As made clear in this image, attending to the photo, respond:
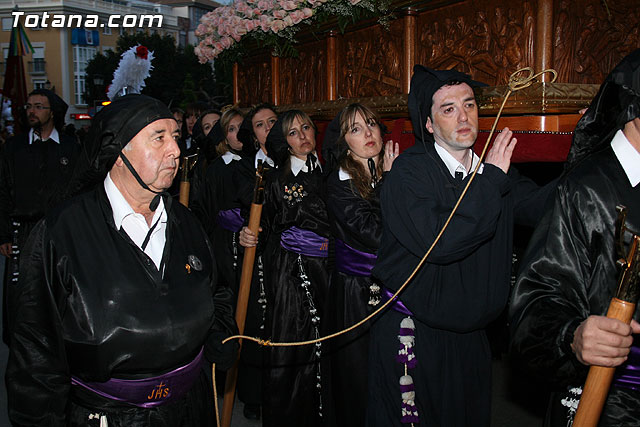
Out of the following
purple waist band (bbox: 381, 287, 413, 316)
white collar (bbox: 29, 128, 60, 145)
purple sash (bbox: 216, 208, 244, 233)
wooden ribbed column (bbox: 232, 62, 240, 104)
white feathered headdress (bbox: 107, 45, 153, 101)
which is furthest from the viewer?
white feathered headdress (bbox: 107, 45, 153, 101)

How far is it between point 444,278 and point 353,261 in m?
1.18

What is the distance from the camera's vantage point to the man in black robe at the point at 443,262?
293cm

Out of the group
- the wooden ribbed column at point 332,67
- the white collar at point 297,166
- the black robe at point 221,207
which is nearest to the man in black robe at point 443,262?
the wooden ribbed column at point 332,67

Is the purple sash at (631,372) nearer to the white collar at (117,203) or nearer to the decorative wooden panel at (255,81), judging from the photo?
the white collar at (117,203)

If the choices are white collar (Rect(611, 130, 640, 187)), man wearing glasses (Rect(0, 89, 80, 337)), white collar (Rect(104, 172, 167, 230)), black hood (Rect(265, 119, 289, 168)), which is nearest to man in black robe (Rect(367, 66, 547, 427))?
white collar (Rect(611, 130, 640, 187))

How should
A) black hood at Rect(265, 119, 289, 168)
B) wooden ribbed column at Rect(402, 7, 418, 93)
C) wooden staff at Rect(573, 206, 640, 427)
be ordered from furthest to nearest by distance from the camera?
1. black hood at Rect(265, 119, 289, 168)
2. wooden ribbed column at Rect(402, 7, 418, 93)
3. wooden staff at Rect(573, 206, 640, 427)

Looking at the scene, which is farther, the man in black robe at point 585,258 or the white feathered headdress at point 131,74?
the white feathered headdress at point 131,74

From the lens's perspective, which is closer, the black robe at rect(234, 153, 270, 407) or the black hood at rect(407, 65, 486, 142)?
the black hood at rect(407, 65, 486, 142)

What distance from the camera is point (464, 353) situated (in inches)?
121

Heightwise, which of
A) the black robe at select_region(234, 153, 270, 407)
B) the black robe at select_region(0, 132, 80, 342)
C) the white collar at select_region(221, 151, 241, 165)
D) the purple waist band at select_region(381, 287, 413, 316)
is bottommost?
the black robe at select_region(234, 153, 270, 407)

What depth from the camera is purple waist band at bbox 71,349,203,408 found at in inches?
96.3

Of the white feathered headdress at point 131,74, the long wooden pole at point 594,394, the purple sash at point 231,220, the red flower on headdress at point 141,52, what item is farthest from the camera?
the red flower on headdress at point 141,52

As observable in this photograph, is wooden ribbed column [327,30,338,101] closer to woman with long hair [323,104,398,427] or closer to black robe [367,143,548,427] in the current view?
woman with long hair [323,104,398,427]

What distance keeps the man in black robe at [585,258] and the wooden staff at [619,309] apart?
19 centimetres
